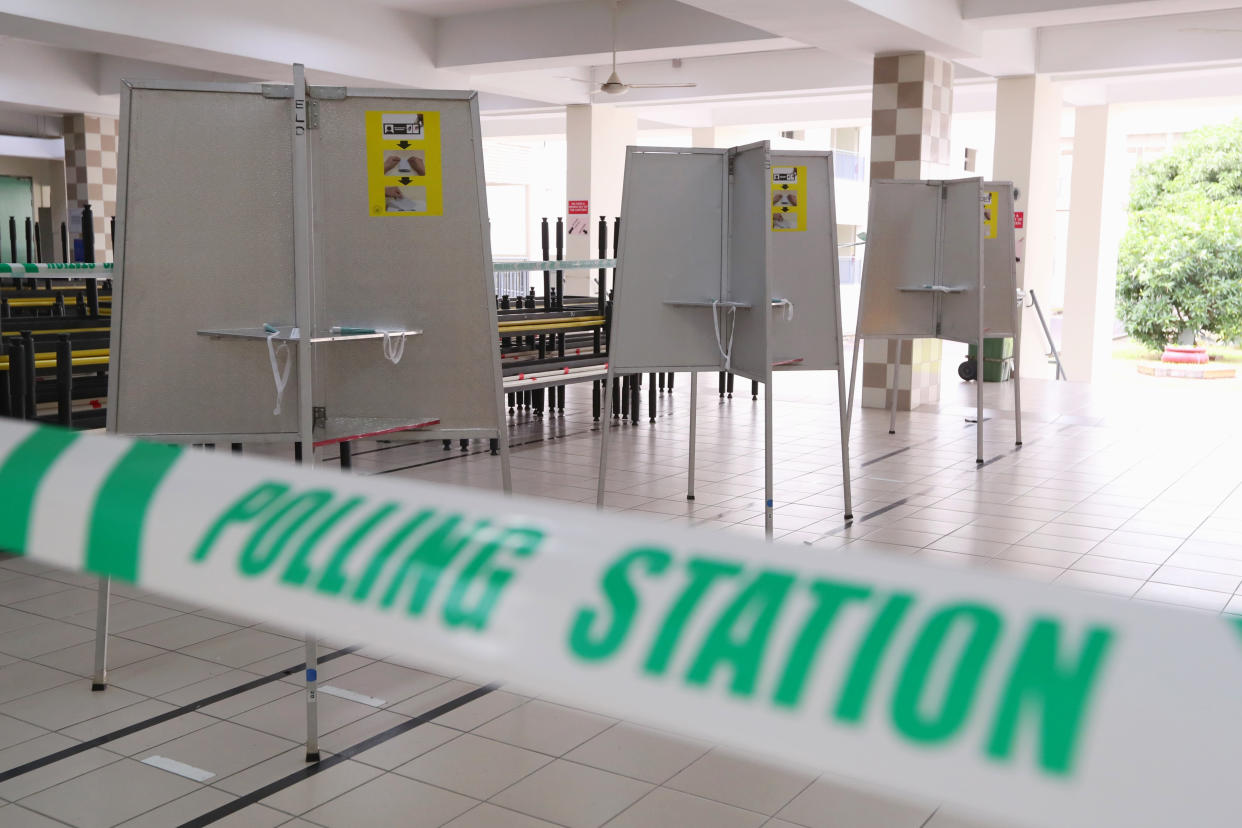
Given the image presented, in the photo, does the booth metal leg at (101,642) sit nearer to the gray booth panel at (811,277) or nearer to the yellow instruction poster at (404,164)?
the yellow instruction poster at (404,164)

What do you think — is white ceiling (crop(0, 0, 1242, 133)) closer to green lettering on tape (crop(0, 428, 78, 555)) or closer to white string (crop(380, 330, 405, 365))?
white string (crop(380, 330, 405, 365))

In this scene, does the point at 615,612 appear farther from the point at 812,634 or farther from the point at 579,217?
the point at 579,217

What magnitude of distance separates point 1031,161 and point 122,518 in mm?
10247

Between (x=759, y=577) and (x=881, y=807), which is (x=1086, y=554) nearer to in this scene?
(x=881, y=807)

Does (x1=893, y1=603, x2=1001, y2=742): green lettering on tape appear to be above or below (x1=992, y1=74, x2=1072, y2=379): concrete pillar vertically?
below

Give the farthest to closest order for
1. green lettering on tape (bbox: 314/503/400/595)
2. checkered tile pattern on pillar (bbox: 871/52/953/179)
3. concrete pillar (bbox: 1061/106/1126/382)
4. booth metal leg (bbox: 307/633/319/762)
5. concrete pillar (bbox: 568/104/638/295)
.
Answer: concrete pillar (bbox: 568/104/638/295), concrete pillar (bbox: 1061/106/1126/382), checkered tile pattern on pillar (bbox: 871/52/953/179), booth metal leg (bbox: 307/633/319/762), green lettering on tape (bbox: 314/503/400/595)

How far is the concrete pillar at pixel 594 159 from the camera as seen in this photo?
12.8 m

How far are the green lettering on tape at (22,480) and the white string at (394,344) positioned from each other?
175 cm

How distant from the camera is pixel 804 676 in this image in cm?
→ 60

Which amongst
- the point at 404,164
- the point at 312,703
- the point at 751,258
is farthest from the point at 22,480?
the point at 751,258

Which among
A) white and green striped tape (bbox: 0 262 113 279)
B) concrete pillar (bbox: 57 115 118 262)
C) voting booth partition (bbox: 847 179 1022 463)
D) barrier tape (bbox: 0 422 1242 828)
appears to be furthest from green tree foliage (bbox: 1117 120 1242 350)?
barrier tape (bbox: 0 422 1242 828)

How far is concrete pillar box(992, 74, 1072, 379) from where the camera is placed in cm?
983

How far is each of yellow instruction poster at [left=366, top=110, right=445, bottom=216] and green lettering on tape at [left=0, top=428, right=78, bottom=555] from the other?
1819 mm

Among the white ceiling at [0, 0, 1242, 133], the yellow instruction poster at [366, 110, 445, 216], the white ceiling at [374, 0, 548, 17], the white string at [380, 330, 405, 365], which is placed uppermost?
the white ceiling at [374, 0, 548, 17]
